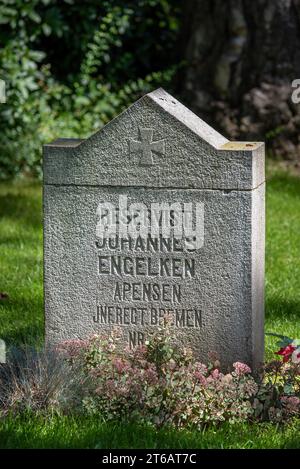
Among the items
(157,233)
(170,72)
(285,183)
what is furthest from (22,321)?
(170,72)

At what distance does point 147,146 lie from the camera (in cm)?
459

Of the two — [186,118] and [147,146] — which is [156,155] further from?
[186,118]

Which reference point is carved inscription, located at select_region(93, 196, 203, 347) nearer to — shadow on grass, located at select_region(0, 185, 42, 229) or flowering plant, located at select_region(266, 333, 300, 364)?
flowering plant, located at select_region(266, 333, 300, 364)

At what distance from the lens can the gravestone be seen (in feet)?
14.9

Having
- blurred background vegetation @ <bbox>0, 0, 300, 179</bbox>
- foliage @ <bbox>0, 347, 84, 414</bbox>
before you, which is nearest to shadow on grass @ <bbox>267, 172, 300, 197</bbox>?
blurred background vegetation @ <bbox>0, 0, 300, 179</bbox>

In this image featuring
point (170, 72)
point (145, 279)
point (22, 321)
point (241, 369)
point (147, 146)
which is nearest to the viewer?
point (241, 369)

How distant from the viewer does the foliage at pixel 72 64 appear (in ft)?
31.0

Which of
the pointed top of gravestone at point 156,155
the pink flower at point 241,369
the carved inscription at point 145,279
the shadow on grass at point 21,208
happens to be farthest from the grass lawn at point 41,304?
Result: the pointed top of gravestone at point 156,155

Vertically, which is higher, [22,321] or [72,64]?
[72,64]

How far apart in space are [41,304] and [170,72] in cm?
409

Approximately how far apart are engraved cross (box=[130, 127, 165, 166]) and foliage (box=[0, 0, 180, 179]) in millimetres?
4840
